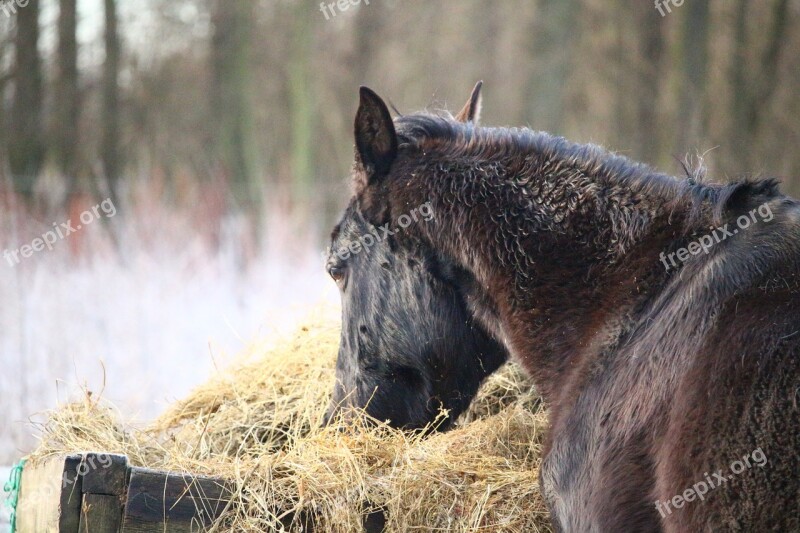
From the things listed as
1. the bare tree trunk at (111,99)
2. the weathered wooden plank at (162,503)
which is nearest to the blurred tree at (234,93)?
the bare tree trunk at (111,99)

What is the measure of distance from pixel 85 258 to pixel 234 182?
20.3 ft

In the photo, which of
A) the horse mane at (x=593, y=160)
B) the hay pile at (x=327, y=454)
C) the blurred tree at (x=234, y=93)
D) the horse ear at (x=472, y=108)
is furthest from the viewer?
the blurred tree at (x=234, y=93)

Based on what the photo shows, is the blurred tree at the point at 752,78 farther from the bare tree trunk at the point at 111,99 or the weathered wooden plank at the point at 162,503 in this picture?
the weathered wooden plank at the point at 162,503

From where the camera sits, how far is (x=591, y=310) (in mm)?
2299

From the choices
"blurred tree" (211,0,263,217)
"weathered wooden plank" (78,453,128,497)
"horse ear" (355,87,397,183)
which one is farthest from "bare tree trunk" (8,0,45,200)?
"weathered wooden plank" (78,453,128,497)

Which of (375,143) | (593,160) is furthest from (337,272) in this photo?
(593,160)

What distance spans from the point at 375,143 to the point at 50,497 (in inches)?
59.8

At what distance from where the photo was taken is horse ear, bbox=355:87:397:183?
2715mm

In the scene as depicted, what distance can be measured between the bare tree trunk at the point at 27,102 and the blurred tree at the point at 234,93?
10.4 ft

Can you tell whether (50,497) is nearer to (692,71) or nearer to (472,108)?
(472,108)

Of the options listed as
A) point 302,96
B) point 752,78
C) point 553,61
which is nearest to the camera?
point 752,78

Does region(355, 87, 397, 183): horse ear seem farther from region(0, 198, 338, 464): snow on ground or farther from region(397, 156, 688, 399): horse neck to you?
region(0, 198, 338, 464): snow on ground

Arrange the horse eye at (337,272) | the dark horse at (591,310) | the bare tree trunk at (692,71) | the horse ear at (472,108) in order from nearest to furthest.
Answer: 1. the dark horse at (591,310)
2. the horse eye at (337,272)
3. the horse ear at (472,108)
4. the bare tree trunk at (692,71)

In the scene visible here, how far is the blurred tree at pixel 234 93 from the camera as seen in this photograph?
43.9 ft
